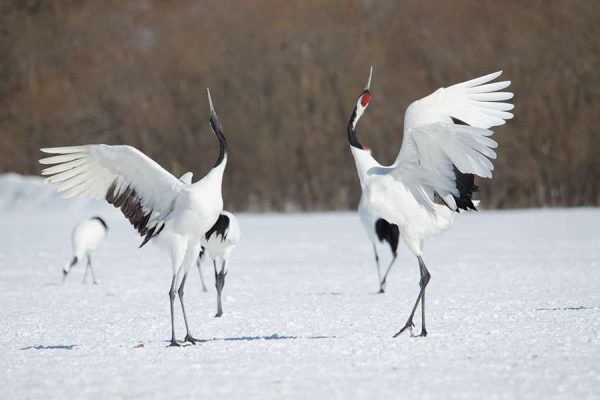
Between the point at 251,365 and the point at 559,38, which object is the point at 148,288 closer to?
the point at 251,365

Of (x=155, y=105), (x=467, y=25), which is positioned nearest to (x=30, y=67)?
(x=155, y=105)

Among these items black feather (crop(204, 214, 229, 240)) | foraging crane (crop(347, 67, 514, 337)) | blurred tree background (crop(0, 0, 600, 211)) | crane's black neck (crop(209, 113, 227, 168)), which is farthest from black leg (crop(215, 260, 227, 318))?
blurred tree background (crop(0, 0, 600, 211))

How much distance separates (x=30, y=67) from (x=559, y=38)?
20793mm

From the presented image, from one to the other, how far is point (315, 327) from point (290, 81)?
1214 inches

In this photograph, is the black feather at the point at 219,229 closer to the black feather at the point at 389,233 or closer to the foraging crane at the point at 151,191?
the foraging crane at the point at 151,191

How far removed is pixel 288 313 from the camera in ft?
32.7

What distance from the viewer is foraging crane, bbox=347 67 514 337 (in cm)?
792

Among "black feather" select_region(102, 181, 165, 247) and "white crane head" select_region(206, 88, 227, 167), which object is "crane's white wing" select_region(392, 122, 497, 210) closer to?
"white crane head" select_region(206, 88, 227, 167)

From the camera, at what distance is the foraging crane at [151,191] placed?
26.6ft

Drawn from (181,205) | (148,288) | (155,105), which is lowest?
(148,288)

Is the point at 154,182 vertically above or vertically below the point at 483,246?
above

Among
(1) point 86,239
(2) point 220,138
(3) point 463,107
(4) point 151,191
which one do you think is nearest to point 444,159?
(3) point 463,107

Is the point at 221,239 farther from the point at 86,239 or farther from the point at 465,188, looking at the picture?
the point at 86,239

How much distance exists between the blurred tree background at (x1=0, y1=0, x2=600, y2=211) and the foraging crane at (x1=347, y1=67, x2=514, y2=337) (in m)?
26.9
